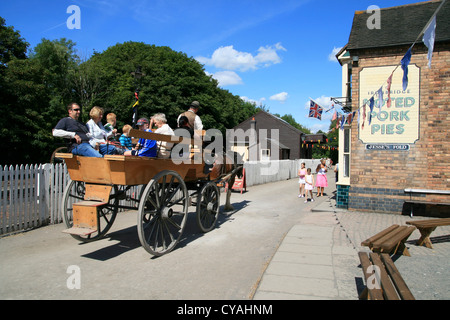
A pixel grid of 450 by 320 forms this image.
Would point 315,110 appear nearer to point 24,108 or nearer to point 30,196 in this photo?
point 30,196

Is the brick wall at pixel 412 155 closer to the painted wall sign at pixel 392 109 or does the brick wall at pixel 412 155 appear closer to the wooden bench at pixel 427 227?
the painted wall sign at pixel 392 109

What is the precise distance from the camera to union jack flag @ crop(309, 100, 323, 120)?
1336cm

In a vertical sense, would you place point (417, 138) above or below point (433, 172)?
above

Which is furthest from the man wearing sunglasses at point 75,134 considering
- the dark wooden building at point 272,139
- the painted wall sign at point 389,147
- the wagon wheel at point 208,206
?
the dark wooden building at point 272,139

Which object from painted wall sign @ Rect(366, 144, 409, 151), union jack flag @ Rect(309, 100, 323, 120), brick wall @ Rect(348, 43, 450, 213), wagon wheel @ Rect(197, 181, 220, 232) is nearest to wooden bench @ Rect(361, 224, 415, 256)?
wagon wheel @ Rect(197, 181, 220, 232)

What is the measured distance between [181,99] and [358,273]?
90.8 ft

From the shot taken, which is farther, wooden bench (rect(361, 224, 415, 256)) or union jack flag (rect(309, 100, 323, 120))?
union jack flag (rect(309, 100, 323, 120))

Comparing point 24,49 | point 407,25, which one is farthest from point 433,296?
point 24,49

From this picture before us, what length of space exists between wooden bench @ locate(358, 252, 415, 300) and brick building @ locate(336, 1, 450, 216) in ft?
19.9

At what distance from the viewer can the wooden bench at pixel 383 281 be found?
2.83 m

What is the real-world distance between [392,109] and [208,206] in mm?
6547

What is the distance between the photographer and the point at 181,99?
99.5 feet

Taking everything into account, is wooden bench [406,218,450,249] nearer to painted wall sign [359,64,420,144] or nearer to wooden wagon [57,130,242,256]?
painted wall sign [359,64,420,144]
